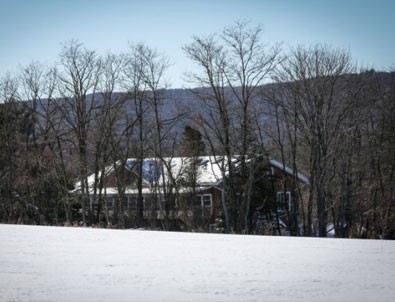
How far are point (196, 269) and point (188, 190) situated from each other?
34081mm

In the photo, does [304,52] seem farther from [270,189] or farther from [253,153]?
[270,189]

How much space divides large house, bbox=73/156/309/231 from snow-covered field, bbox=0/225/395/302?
→ 2419 centimetres

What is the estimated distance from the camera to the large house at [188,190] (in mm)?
35688

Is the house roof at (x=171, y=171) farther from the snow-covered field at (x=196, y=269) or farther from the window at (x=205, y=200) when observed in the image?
the snow-covered field at (x=196, y=269)

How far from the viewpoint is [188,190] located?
40188 millimetres

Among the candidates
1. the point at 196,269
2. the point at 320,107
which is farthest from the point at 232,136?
the point at 196,269

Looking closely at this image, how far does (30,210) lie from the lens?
133 ft

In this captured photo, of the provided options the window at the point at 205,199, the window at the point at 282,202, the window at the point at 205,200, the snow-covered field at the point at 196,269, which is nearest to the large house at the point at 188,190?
the window at the point at 282,202

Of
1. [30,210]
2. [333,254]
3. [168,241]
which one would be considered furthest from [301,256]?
[30,210]

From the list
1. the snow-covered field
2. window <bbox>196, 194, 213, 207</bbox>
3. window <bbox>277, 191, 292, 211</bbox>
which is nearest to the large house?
window <bbox>277, 191, 292, 211</bbox>

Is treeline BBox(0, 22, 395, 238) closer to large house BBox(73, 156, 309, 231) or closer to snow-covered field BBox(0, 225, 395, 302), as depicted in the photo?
large house BBox(73, 156, 309, 231)

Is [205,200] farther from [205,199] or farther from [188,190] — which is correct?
[188,190]

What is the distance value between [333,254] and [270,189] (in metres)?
30.9

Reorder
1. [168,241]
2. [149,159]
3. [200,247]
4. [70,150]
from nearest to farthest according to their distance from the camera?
[200,247] < [168,241] < [70,150] < [149,159]
